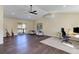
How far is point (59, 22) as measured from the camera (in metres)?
2.51

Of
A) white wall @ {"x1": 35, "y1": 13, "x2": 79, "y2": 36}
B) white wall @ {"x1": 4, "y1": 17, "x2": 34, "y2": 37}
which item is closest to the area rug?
white wall @ {"x1": 35, "y1": 13, "x2": 79, "y2": 36}

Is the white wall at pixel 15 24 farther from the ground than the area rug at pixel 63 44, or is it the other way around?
the white wall at pixel 15 24

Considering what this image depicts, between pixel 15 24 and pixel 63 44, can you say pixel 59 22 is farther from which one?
pixel 15 24

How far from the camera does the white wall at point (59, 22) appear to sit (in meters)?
2.37

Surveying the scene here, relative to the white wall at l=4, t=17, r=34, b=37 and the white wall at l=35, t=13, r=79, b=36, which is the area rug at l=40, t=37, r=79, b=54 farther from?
the white wall at l=4, t=17, r=34, b=37

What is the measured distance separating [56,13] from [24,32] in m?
1.01

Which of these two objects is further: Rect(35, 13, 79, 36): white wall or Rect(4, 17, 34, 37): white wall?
Rect(4, 17, 34, 37): white wall

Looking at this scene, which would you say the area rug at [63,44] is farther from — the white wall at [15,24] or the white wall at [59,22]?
the white wall at [15,24]

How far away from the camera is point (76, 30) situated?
239cm

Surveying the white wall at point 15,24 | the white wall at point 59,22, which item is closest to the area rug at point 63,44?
the white wall at point 59,22

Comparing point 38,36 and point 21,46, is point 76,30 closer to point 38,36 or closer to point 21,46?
point 38,36

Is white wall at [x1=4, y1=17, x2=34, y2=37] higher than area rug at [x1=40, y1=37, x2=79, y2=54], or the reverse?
A: white wall at [x1=4, y1=17, x2=34, y2=37]

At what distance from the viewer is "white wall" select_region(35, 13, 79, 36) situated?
2370 mm
